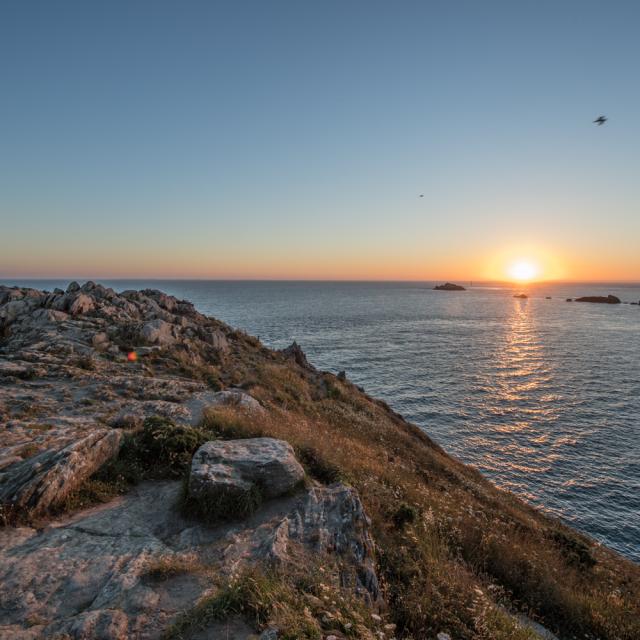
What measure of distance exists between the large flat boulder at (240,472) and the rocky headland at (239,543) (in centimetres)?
4

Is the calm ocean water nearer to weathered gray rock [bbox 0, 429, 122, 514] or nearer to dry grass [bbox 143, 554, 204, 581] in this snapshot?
dry grass [bbox 143, 554, 204, 581]

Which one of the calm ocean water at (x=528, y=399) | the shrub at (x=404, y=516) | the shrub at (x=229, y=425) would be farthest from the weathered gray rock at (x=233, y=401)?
the calm ocean water at (x=528, y=399)

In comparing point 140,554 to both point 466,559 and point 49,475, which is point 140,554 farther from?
point 466,559

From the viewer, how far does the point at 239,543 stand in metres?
7.76

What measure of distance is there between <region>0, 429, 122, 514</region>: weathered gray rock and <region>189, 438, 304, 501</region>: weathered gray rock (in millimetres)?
2738

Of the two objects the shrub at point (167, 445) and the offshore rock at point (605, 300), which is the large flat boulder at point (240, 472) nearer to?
the shrub at point (167, 445)

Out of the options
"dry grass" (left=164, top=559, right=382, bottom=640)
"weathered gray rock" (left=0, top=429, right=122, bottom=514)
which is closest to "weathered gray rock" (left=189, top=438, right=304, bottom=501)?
"dry grass" (left=164, top=559, right=382, bottom=640)

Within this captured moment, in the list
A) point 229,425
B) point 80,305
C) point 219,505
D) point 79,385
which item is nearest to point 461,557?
point 219,505

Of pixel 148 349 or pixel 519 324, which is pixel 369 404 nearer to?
pixel 148 349

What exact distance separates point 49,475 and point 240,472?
4437 mm

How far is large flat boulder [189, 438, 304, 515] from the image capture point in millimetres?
8766

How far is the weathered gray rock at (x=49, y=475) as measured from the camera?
8234 mm

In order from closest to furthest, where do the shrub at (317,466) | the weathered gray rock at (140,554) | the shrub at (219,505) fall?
the weathered gray rock at (140,554) → the shrub at (219,505) → the shrub at (317,466)

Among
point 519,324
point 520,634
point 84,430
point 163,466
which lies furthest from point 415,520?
point 519,324
